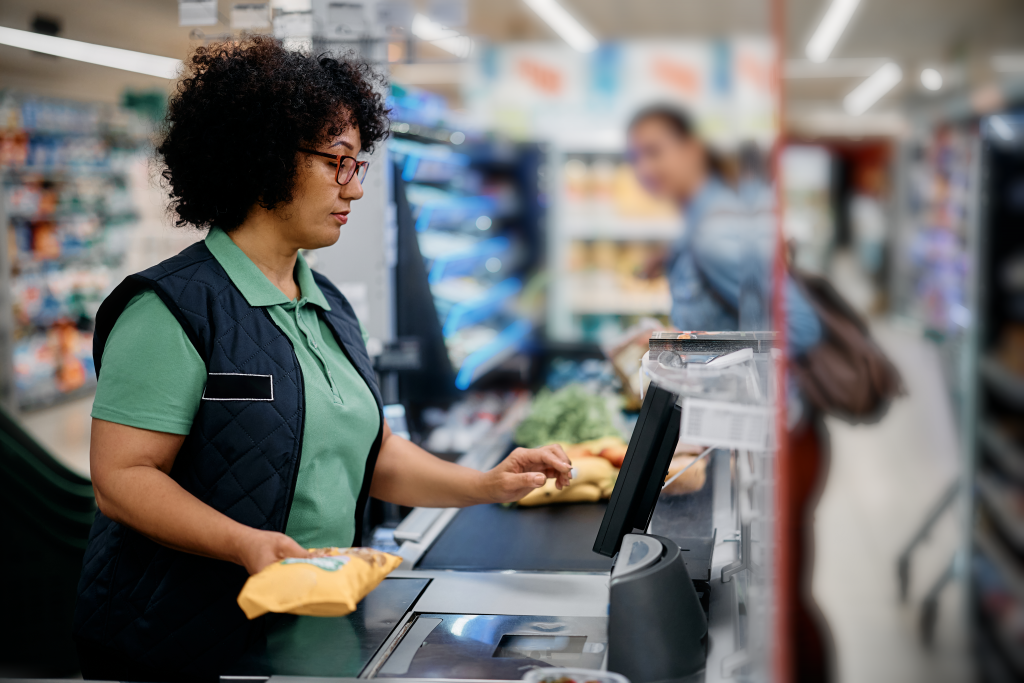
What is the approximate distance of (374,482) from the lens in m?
1.77

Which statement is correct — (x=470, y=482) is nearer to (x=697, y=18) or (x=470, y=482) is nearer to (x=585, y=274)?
(x=585, y=274)

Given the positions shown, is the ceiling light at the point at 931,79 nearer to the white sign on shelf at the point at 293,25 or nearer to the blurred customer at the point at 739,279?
the blurred customer at the point at 739,279

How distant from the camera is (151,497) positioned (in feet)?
4.20

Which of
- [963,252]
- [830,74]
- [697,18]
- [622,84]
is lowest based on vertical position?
[963,252]

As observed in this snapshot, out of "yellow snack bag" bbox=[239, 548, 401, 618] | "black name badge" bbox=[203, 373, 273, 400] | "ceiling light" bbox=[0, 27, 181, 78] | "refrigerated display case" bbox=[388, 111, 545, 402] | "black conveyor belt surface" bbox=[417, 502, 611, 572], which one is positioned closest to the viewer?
"yellow snack bag" bbox=[239, 548, 401, 618]

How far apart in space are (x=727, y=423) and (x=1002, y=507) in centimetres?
28

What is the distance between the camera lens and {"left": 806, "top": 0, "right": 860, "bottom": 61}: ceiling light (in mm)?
777

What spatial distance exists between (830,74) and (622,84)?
7720 mm

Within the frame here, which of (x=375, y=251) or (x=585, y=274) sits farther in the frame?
(x=585, y=274)

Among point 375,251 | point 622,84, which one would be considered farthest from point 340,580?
point 622,84

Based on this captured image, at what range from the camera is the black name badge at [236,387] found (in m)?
1.37

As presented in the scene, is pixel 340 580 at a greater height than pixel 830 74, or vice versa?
pixel 830 74

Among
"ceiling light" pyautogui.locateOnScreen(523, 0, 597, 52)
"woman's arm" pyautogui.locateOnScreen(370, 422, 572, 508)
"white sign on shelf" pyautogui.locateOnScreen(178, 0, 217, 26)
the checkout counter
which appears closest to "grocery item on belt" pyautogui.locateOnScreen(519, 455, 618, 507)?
the checkout counter

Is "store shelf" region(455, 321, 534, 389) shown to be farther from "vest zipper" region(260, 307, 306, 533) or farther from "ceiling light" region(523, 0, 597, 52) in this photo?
"vest zipper" region(260, 307, 306, 533)
